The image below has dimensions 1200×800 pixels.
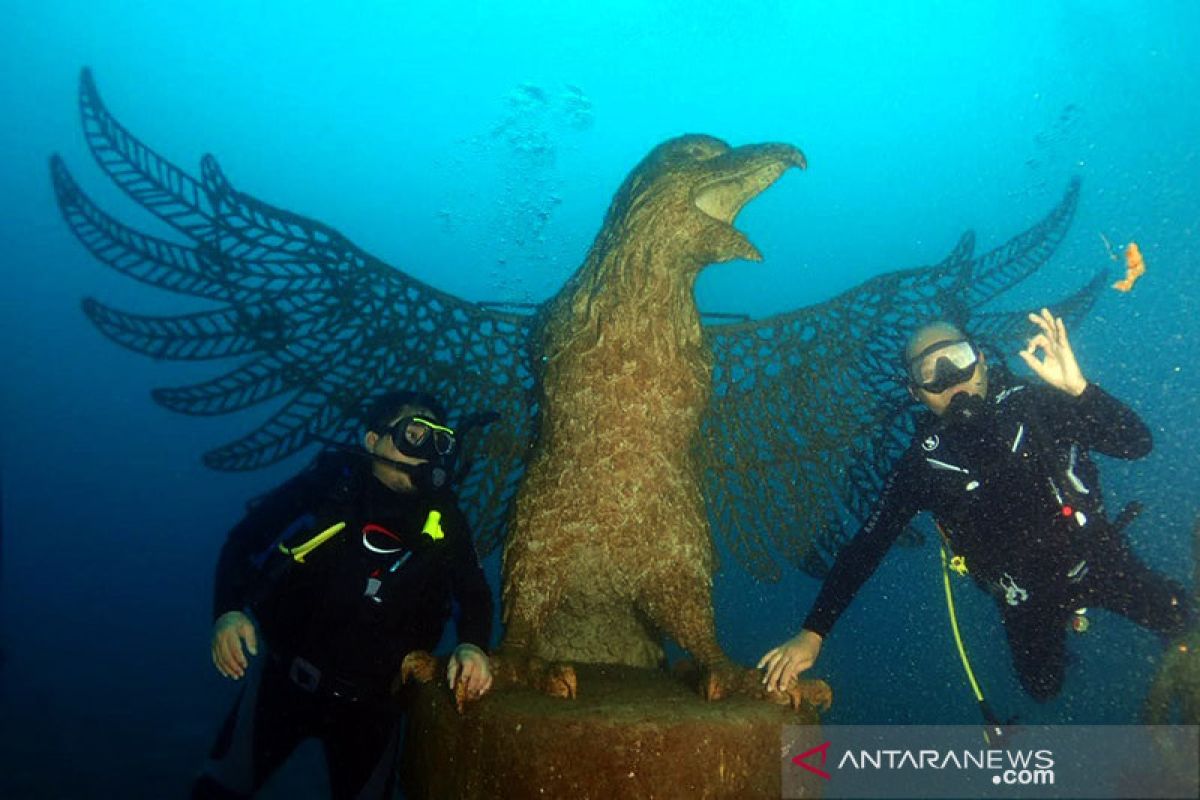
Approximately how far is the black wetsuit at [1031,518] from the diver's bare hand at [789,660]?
178mm

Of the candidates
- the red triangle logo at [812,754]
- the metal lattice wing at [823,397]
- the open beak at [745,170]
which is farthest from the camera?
the metal lattice wing at [823,397]

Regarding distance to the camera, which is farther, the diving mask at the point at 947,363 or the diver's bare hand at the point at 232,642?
the diving mask at the point at 947,363

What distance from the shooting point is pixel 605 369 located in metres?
4.07

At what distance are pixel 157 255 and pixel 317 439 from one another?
1.69m

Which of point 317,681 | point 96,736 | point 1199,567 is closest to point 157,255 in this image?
point 317,681

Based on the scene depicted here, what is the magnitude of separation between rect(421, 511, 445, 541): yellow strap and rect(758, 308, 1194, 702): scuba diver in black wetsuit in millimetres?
2026

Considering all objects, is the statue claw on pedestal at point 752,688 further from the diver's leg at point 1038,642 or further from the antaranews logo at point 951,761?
the diver's leg at point 1038,642

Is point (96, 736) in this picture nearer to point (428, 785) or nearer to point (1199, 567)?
point (428, 785)

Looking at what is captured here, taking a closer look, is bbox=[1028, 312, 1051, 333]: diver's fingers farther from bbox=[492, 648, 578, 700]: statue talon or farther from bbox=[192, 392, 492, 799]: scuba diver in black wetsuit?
bbox=[192, 392, 492, 799]: scuba diver in black wetsuit

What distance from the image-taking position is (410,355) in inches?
204

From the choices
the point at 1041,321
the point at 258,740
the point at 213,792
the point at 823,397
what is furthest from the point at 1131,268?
the point at 213,792

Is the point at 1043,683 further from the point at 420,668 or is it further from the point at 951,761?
the point at 420,668

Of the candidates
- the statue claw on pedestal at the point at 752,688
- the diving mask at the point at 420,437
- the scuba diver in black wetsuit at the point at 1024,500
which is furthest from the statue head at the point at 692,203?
the statue claw on pedestal at the point at 752,688

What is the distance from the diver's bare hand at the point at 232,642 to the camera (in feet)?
11.0
